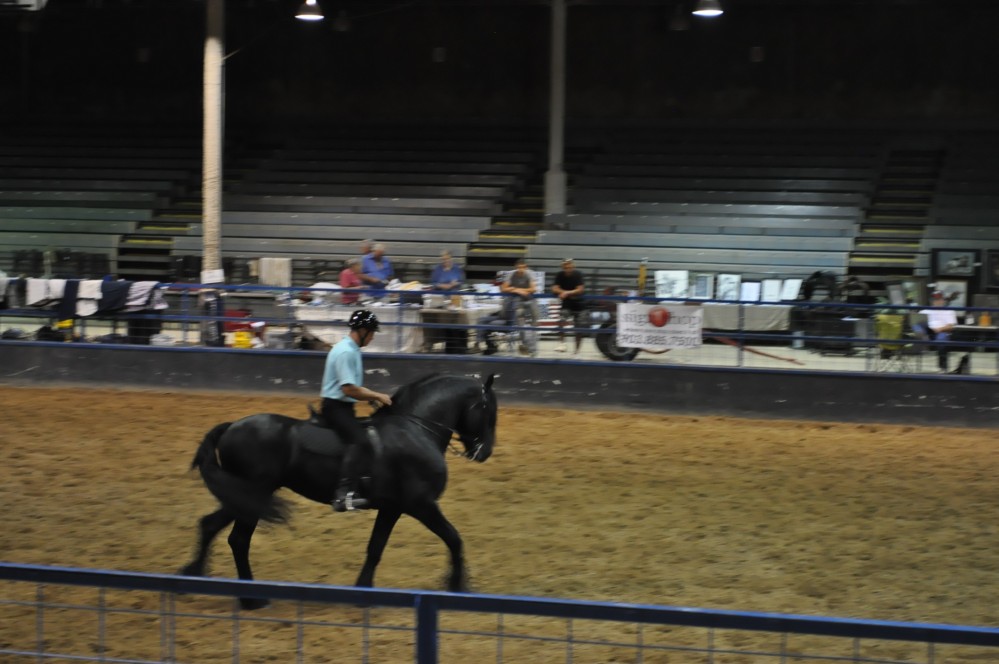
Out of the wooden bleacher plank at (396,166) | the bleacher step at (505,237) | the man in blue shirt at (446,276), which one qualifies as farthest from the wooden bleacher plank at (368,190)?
the man in blue shirt at (446,276)

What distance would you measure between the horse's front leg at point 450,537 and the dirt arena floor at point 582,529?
0.39 metres

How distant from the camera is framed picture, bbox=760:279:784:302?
20.1 m

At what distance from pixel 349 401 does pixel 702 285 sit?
Result: 572 inches

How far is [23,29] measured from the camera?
3003cm

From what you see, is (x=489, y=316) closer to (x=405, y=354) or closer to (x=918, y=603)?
(x=405, y=354)

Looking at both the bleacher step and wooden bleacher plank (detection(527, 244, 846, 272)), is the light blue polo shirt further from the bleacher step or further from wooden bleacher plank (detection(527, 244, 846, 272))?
the bleacher step

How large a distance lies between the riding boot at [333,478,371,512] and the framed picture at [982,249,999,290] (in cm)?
1702

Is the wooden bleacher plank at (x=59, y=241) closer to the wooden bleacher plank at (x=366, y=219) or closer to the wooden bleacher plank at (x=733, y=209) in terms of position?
the wooden bleacher plank at (x=366, y=219)

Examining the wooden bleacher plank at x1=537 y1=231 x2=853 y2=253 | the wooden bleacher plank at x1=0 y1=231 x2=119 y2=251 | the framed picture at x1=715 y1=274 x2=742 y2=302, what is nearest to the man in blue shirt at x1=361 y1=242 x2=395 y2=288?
the framed picture at x1=715 y1=274 x2=742 y2=302

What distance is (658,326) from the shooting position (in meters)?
13.9

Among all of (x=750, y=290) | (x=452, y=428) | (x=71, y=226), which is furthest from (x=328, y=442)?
(x=71, y=226)

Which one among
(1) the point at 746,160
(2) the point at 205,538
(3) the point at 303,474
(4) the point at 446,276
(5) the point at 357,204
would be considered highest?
(1) the point at 746,160

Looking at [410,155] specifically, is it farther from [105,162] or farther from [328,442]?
[328,442]

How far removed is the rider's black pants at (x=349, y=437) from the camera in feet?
21.4
